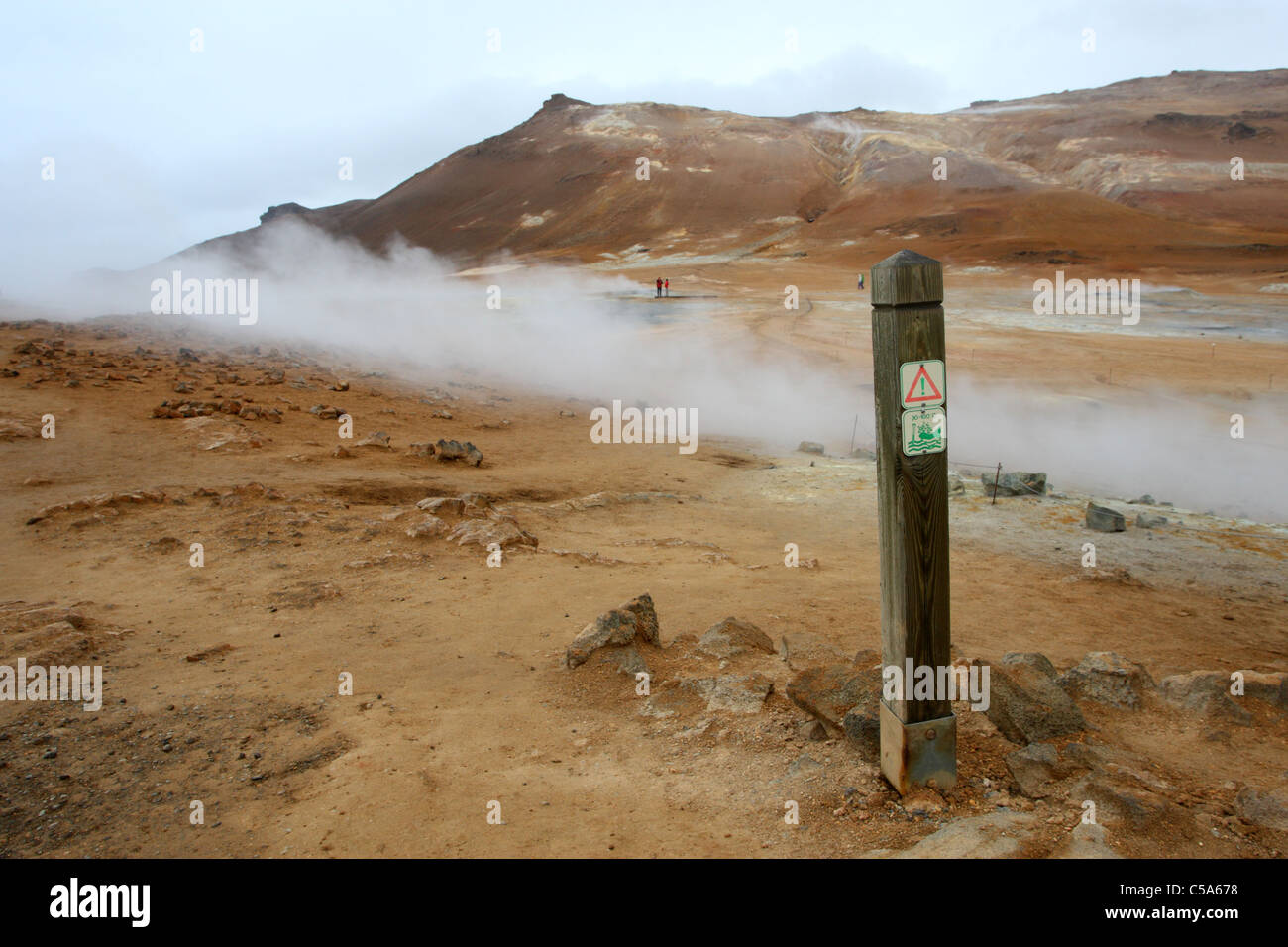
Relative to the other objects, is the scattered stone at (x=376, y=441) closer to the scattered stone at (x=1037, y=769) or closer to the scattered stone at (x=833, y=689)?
the scattered stone at (x=833, y=689)

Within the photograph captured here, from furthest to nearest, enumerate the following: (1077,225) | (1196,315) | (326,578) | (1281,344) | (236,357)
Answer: (1077,225)
(1196,315)
(1281,344)
(236,357)
(326,578)

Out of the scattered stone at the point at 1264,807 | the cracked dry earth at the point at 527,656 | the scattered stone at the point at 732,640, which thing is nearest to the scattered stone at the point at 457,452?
the cracked dry earth at the point at 527,656

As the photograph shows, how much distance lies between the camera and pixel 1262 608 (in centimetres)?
744

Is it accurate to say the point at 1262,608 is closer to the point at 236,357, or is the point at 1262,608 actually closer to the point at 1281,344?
the point at 236,357

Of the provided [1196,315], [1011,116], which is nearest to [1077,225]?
[1196,315]

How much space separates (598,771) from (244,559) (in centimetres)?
433

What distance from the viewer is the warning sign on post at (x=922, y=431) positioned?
318 centimetres

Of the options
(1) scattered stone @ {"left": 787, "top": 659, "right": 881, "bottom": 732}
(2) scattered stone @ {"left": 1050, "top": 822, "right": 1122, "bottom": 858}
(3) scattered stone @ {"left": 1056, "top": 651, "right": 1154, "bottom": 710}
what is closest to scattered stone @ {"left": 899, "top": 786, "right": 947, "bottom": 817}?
(2) scattered stone @ {"left": 1050, "top": 822, "right": 1122, "bottom": 858}

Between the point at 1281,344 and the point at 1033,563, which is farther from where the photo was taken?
the point at 1281,344

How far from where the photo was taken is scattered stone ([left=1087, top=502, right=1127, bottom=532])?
31.4 ft

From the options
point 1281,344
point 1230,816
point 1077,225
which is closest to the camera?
point 1230,816

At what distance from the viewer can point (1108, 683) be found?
444cm

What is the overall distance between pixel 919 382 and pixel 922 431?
0.18 metres

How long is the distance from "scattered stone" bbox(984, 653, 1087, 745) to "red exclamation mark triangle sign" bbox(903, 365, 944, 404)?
62.2 inches
